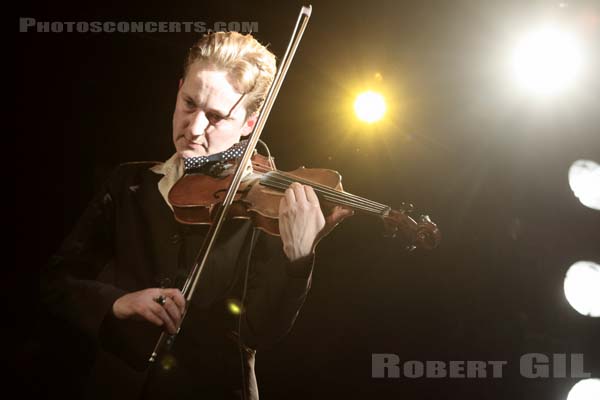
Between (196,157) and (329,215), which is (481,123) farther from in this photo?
(196,157)

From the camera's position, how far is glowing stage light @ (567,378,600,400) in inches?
122

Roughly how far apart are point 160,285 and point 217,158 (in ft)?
1.90

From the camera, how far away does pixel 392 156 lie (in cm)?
321

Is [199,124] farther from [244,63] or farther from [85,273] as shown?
[85,273]

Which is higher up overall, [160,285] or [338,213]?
[338,213]

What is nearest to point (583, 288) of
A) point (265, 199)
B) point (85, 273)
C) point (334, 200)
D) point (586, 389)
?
point (586, 389)

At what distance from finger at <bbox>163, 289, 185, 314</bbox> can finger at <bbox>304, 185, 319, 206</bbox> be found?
24.7 inches

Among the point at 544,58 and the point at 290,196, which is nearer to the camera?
the point at 290,196

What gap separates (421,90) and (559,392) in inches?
67.8

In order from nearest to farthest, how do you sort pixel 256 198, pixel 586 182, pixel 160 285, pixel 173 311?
pixel 173 311 → pixel 256 198 → pixel 160 285 → pixel 586 182

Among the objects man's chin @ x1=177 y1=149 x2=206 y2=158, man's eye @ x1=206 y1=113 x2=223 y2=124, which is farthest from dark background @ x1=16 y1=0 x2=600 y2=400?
man's eye @ x1=206 y1=113 x2=223 y2=124

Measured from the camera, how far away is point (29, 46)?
313cm

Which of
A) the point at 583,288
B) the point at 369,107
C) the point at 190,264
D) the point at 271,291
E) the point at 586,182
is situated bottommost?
the point at 583,288

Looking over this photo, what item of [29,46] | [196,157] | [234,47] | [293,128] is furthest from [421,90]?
[29,46]
